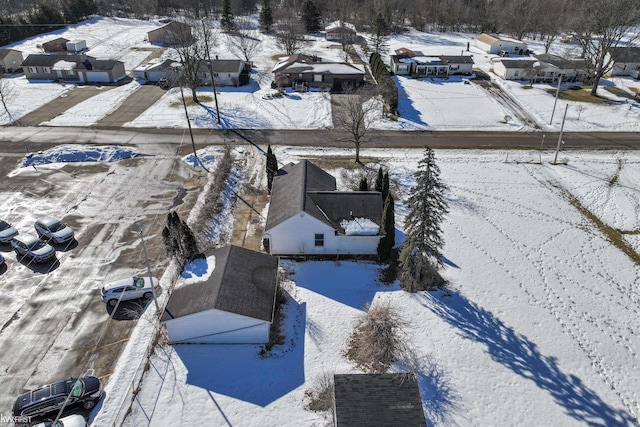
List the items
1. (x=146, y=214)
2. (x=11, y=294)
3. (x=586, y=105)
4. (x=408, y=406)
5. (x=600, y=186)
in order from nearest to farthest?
(x=408, y=406) < (x=11, y=294) < (x=146, y=214) < (x=600, y=186) < (x=586, y=105)

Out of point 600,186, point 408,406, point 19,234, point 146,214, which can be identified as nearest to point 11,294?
point 19,234

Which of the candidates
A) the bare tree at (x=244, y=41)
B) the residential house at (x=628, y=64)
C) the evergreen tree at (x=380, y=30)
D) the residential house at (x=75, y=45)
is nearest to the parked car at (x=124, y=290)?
the bare tree at (x=244, y=41)

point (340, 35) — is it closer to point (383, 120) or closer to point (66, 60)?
point (383, 120)

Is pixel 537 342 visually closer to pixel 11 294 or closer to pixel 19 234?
pixel 11 294

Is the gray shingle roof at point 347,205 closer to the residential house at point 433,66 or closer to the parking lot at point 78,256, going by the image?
the parking lot at point 78,256

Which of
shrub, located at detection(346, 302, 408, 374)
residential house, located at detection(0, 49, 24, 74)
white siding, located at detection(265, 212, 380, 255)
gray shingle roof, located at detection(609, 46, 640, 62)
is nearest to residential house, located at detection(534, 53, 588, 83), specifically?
gray shingle roof, located at detection(609, 46, 640, 62)

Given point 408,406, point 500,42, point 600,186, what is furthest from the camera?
point 500,42

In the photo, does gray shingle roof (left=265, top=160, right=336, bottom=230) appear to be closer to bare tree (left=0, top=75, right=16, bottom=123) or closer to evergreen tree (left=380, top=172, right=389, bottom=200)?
evergreen tree (left=380, top=172, right=389, bottom=200)

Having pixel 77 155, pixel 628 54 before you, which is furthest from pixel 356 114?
pixel 628 54
